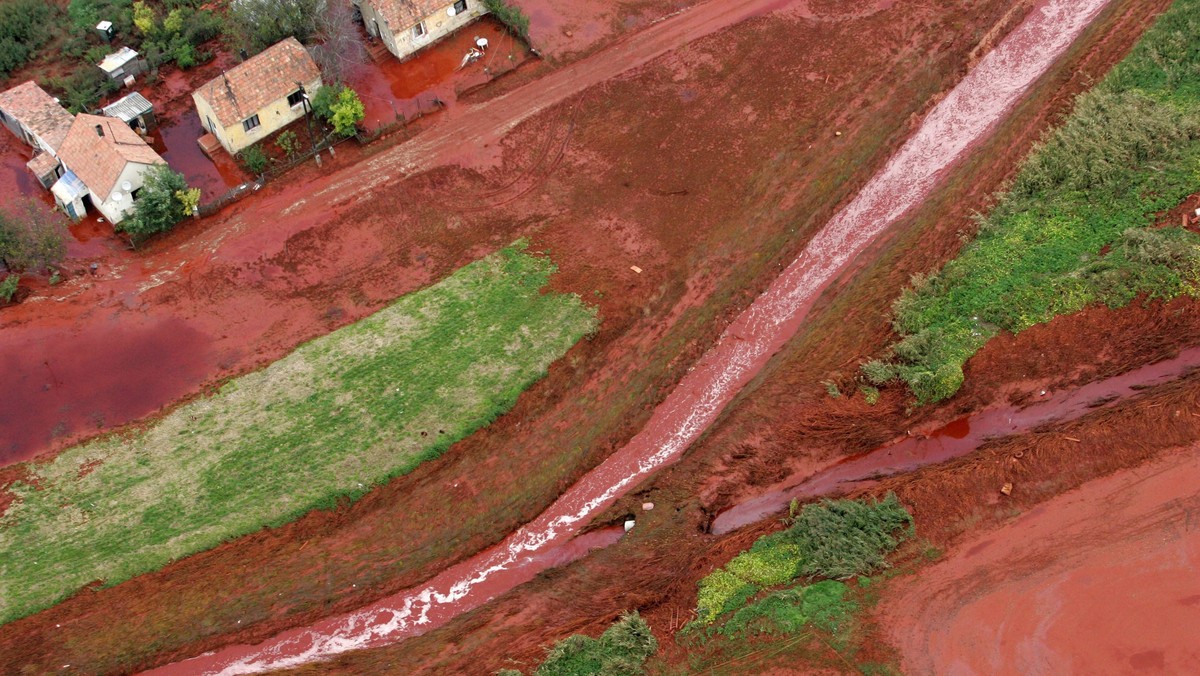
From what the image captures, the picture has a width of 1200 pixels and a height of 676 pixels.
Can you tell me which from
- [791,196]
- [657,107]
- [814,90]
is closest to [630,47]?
[657,107]

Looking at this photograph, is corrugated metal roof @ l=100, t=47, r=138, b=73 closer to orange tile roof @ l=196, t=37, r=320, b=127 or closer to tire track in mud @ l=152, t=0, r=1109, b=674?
orange tile roof @ l=196, t=37, r=320, b=127

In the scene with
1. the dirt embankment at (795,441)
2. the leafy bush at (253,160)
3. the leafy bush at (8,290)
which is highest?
the leafy bush at (253,160)

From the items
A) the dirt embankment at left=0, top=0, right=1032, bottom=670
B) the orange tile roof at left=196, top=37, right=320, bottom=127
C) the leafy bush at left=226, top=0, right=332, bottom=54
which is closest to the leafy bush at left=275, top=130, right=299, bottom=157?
the dirt embankment at left=0, top=0, right=1032, bottom=670

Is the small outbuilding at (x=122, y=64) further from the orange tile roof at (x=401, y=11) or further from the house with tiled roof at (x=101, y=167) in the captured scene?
the orange tile roof at (x=401, y=11)

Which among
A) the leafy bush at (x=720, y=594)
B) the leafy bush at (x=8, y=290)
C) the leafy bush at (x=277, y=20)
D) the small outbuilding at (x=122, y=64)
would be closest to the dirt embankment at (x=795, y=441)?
the leafy bush at (x=720, y=594)

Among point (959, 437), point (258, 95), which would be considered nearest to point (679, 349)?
point (959, 437)
